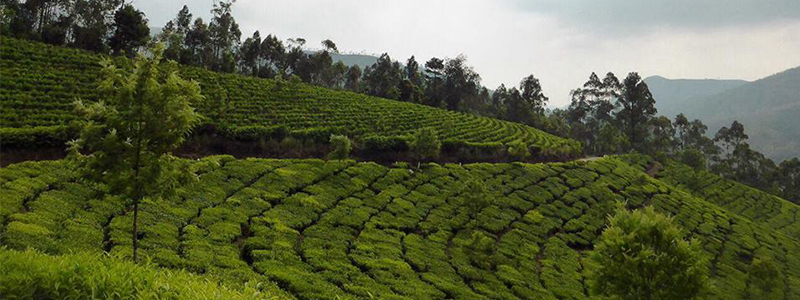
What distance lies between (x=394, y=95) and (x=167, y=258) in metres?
76.0

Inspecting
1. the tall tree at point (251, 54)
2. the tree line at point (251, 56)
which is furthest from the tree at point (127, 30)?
the tall tree at point (251, 54)

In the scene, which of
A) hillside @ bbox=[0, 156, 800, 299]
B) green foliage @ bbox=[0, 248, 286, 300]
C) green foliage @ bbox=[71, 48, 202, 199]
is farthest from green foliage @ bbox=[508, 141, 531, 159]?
green foliage @ bbox=[0, 248, 286, 300]

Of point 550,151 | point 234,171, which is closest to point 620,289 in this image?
point 234,171

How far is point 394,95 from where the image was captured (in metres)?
90.4

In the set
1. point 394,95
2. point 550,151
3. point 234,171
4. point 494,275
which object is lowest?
point 494,275

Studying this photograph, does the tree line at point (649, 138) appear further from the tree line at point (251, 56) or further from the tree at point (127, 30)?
the tree at point (127, 30)

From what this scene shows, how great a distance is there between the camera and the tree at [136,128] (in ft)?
43.2

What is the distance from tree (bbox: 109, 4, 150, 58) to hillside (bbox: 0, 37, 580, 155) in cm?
1490

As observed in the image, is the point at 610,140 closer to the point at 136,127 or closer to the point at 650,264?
the point at 650,264

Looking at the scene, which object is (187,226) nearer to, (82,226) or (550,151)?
(82,226)

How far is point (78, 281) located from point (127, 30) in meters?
76.2

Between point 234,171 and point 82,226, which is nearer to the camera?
point 82,226

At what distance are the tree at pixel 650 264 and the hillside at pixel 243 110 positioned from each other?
102ft

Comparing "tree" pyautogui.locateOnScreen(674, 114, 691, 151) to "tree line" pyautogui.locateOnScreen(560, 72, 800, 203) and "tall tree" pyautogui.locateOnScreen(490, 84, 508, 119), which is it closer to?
"tree line" pyautogui.locateOnScreen(560, 72, 800, 203)
